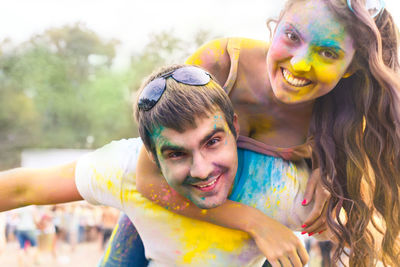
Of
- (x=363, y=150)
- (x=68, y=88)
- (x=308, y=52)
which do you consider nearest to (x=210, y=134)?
(x=308, y=52)

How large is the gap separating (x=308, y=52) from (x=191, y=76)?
0.50 meters

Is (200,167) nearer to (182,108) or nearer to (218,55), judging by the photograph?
(182,108)

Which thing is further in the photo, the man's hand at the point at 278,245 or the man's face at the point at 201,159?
the man's hand at the point at 278,245

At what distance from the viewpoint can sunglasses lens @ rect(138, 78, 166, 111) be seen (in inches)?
77.4

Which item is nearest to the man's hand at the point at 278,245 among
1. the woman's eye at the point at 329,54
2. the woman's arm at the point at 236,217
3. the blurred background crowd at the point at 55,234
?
the woman's arm at the point at 236,217

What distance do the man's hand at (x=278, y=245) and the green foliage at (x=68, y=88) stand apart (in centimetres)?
2255

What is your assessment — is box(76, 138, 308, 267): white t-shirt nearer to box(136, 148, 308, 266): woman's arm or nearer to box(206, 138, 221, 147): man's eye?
box(136, 148, 308, 266): woman's arm

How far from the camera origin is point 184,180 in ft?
6.36

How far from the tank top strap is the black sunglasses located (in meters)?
0.21

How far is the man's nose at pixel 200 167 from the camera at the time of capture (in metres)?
1.86

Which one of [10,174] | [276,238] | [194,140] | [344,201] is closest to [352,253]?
[344,201]

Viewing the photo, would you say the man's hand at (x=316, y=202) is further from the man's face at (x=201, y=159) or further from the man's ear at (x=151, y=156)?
the man's ear at (x=151, y=156)

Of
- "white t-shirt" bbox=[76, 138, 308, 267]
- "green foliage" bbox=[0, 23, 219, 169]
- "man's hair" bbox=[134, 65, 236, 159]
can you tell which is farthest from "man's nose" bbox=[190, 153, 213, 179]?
"green foliage" bbox=[0, 23, 219, 169]

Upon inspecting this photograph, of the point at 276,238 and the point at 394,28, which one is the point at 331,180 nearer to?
the point at 276,238
